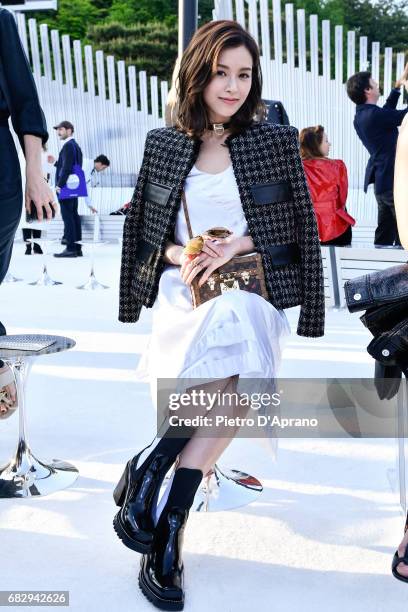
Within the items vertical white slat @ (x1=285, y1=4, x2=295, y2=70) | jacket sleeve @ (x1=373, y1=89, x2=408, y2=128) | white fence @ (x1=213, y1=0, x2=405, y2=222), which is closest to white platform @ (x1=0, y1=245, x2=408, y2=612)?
jacket sleeve @ (x1=373, y1=89, x2=408, y2=128)

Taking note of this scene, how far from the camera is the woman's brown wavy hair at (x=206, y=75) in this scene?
245cm

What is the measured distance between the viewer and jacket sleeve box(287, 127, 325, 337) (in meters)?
2.50

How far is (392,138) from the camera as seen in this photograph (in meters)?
6.89

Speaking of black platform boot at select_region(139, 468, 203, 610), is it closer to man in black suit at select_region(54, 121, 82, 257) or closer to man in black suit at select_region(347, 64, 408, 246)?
man in black suit at select_region(347, 64, 408, 246)

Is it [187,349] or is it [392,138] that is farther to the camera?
[392,138]

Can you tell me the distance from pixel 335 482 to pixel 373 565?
0.65 meters

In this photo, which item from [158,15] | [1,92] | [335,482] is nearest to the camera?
[1,92]

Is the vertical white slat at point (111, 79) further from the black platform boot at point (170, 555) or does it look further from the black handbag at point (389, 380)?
the black platform boot at point (170, 555)

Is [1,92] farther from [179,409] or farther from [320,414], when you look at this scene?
[320,414]

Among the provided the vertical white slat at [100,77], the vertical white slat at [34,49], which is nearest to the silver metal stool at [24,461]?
the vertical white slat at [100,77]

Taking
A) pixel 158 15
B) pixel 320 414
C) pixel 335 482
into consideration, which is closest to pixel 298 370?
pixel 320 414

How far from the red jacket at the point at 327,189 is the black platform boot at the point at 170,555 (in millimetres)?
3961

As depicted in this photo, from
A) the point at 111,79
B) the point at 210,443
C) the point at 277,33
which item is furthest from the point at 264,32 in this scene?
the point at 210,443

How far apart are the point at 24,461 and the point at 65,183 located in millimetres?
7829
